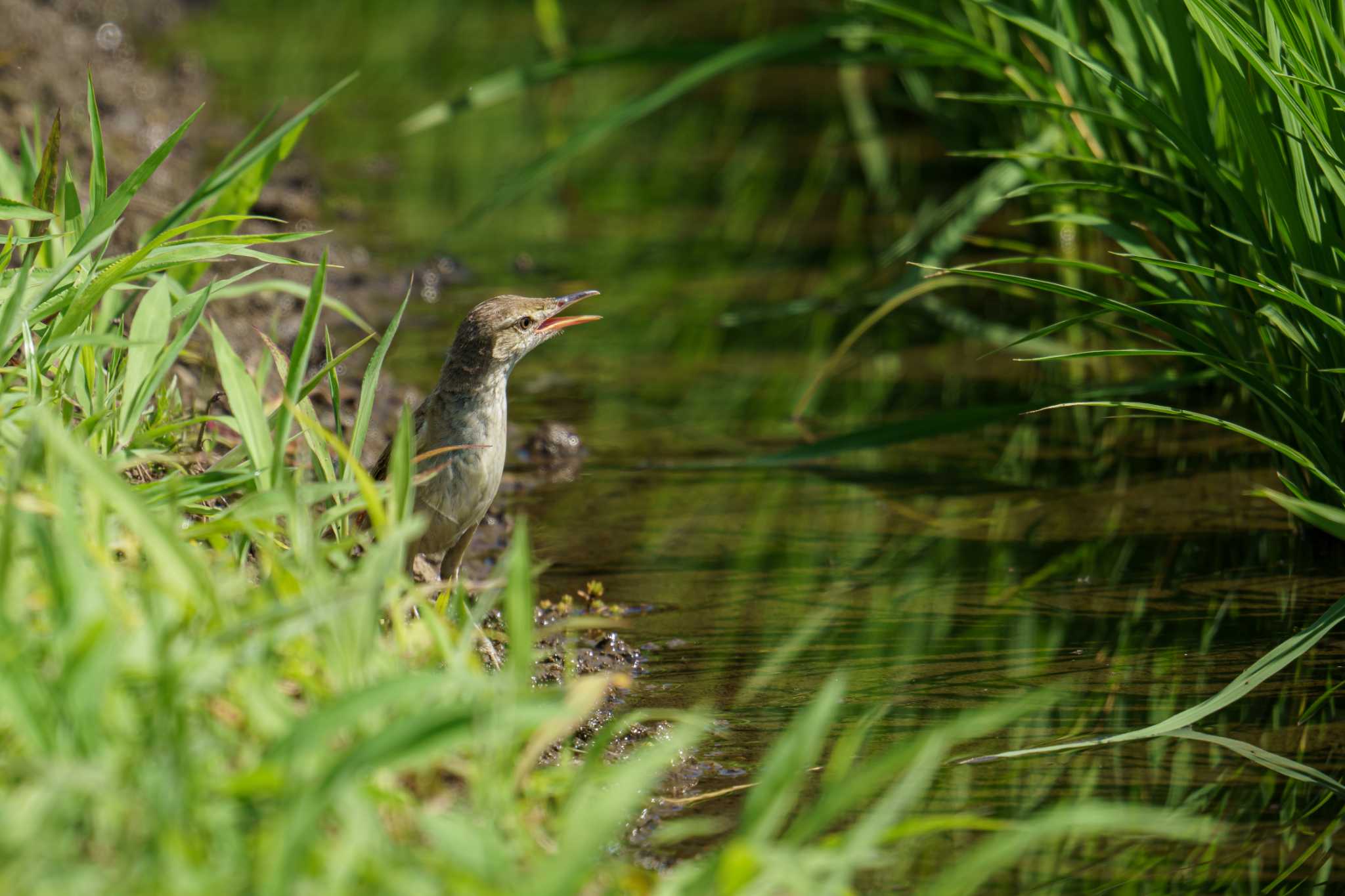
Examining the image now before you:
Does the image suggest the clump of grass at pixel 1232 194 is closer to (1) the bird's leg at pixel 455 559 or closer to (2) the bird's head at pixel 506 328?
(2) the bird's head at pixel 506 328

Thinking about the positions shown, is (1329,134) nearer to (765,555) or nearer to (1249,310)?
(1249,310)

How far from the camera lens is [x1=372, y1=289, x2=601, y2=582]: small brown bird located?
3.79 meters

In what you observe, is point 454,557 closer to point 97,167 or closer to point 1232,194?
point 97,167

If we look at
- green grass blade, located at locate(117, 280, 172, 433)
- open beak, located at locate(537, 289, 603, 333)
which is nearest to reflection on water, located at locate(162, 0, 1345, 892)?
open beak, located at locate(537, 289, 603, 333)

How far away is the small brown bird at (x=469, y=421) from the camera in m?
3.79

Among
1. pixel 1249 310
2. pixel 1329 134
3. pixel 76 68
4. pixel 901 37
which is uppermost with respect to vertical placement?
pixel 76 68

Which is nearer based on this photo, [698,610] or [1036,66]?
[698,610]

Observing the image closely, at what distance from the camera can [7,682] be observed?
202cm

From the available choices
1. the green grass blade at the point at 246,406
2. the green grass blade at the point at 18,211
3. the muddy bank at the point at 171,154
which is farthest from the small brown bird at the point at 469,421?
the green grass blade at the point at 18,211

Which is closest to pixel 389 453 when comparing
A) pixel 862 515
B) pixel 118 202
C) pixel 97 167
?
pixel 118 202

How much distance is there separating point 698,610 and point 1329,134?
2084 mm

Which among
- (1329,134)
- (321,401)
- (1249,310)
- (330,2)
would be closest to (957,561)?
(1249,310)

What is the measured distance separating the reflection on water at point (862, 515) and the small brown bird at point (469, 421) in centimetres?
65

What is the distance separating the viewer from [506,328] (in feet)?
13.1
